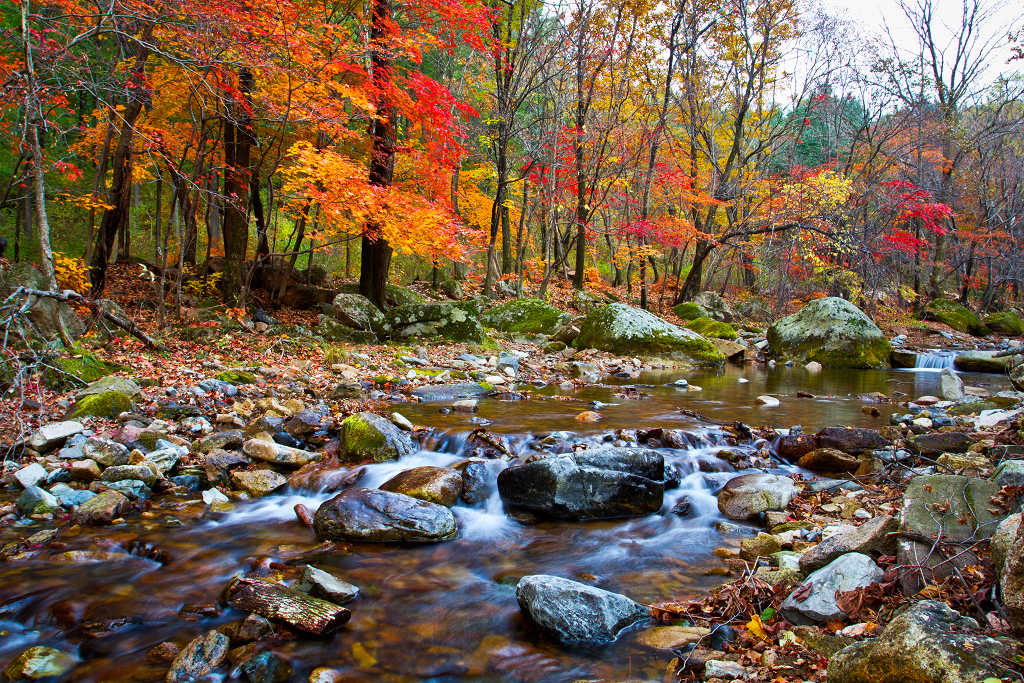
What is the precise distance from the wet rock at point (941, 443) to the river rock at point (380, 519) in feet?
15.2

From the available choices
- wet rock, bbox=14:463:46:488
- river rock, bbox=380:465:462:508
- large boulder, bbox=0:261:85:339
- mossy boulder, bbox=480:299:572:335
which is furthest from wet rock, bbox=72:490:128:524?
mossy boulder, bbox=480:299:572:335

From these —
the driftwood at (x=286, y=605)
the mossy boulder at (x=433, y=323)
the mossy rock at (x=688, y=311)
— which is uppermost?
the mossy rock at (x=688, y=311)

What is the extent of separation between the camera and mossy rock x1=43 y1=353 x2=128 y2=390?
622 cm

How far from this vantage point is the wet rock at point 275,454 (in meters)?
5.38

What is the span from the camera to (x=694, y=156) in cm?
2097

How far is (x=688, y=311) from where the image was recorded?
20109 millimetres

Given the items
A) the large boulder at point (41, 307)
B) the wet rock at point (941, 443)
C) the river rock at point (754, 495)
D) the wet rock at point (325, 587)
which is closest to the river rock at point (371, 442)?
the wet rock at point (325, 587)

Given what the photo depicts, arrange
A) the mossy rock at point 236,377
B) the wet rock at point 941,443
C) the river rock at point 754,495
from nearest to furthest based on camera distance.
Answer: the river rock at point 754,495 < the wet rock at point 941,443 < the mossy rock at point 236,377

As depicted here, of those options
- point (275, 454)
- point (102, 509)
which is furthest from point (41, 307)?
point (102, 509)

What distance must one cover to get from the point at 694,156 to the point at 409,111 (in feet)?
42.9

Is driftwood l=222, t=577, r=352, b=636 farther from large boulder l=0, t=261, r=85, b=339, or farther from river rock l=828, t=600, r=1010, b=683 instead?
large boulder l=0, t=261, r=85, b=339

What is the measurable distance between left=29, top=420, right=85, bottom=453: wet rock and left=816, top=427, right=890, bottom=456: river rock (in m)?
7.46

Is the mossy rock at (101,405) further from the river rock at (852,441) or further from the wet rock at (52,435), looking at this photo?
the river rock at (852,441)

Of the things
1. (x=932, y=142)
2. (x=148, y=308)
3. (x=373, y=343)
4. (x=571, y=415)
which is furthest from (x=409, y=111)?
(x=932, y=142)
